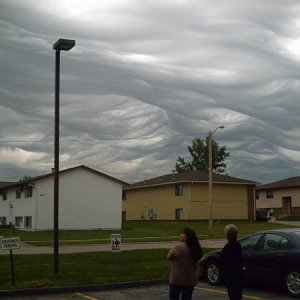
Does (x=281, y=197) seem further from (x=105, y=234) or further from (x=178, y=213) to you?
(x=105, y=234)

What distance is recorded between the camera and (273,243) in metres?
12.1

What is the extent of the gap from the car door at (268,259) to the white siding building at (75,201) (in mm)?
34789

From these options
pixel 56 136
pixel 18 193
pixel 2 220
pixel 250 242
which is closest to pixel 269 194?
pixel 2 220

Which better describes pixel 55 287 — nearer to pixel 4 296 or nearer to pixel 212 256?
pixel 4 296

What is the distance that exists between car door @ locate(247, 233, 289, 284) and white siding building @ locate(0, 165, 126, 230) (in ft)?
114

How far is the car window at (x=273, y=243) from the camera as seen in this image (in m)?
11.8

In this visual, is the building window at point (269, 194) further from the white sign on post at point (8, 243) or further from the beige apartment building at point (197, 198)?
the white sign on post at point (8, 243)

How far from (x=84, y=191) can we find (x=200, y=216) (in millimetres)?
12554

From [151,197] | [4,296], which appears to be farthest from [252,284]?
[151,197]

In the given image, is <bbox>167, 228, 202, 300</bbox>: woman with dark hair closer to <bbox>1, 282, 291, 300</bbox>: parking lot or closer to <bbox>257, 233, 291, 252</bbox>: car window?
<bbox>1, 282, 291, 300</bbox>: parking lot

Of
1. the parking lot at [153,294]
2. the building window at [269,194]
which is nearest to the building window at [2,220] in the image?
the building window at [269,194]

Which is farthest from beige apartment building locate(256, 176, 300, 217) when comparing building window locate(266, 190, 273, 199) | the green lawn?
the green lawn

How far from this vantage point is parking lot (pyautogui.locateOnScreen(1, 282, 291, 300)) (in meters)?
11.6

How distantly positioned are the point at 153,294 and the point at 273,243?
289 centimetres
